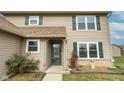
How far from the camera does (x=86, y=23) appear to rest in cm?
1246

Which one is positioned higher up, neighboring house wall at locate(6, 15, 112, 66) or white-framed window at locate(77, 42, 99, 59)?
neighboring house wall at locate(6, 15, 112, 66)

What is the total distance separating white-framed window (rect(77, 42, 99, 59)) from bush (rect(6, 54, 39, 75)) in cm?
493

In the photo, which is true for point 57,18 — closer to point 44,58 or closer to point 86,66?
point 44,58

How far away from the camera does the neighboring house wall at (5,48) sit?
764 cm

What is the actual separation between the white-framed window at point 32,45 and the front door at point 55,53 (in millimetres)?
3345

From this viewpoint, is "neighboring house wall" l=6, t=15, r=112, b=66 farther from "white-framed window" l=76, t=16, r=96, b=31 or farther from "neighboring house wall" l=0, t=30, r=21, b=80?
"neighboring house wall" l=0, t=30, r=21, b=80

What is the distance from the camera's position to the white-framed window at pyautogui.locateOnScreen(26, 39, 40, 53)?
34.5ft

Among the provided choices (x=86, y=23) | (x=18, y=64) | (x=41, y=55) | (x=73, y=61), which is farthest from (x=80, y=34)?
(x=18, y=64)

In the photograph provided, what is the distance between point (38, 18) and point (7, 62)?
622 centimetres

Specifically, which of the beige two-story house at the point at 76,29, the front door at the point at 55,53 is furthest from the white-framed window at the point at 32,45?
the front door at the point at 55,53

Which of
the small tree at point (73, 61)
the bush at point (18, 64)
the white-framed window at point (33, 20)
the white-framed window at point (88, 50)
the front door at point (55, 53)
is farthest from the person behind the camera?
the front door at point (55, 53)

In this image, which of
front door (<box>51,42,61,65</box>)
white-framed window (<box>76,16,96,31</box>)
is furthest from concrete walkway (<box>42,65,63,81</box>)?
white-framed window (<box>76,16,96,31</box>)

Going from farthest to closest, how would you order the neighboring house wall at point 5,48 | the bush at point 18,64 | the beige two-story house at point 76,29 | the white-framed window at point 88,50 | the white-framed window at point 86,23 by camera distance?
the white-framed window at point 86,23 < the white-framed window at point 88,50 < the beige two-story house at point 76,29 < the bush at point 18,64 < the neighboring house wall at point 5,48

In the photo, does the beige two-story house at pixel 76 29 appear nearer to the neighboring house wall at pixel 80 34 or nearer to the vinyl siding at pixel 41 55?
the neighboring house wall at pixel 80 34
